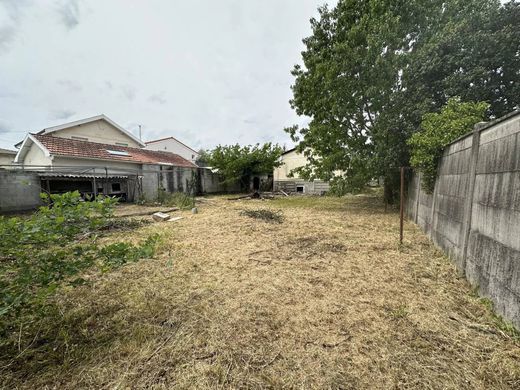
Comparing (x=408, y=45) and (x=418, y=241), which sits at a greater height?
(x=408, y=45)

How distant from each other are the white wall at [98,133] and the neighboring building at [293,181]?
11.9 meters

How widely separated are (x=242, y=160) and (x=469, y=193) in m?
15.0

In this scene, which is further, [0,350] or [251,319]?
[251,319]

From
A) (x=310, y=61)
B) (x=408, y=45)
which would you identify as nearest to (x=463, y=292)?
(x=408, y=45)

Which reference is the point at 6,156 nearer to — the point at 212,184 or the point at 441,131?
the point at 212,184

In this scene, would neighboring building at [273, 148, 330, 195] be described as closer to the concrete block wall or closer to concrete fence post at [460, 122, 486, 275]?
the concrete block wall

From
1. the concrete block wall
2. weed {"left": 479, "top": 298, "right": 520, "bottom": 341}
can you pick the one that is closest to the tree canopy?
weed {"left": 479, "top": 298, "right": 520, "bottom": 341}

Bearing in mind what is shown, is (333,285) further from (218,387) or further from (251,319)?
(218,387)

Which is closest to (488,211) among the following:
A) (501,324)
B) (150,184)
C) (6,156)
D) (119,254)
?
(501,324)

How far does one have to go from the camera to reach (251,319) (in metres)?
2.28

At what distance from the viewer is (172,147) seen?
2669 cm

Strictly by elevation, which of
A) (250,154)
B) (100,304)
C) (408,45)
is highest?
(408,45)

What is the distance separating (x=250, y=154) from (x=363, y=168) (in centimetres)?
1025

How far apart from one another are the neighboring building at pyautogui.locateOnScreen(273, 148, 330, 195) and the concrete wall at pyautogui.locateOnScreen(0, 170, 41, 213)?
13.9m
